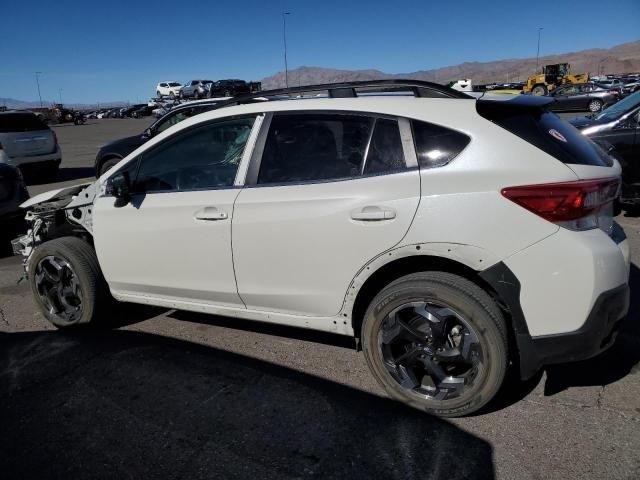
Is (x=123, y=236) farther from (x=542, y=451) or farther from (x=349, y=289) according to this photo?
(x=542, y=451)

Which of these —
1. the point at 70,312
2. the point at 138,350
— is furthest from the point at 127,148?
the point at 138,350

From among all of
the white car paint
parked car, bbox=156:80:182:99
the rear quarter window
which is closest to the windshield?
the rear quarter window

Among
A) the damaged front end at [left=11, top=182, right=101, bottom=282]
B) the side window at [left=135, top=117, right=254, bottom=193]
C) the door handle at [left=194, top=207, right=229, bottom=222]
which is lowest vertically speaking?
the damaged front end at [left=11, top=182, right=101, bottom=282]

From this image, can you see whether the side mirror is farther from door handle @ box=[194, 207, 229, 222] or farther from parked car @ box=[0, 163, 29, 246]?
parked car @ box=[0, 163, 29, 246]

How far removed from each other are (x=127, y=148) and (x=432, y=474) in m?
8.90

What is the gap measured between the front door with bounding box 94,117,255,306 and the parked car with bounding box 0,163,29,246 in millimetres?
3627

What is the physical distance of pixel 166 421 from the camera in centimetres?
279

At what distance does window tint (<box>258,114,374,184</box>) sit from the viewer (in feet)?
9.25

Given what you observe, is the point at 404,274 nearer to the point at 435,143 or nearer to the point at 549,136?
the point at 435,143

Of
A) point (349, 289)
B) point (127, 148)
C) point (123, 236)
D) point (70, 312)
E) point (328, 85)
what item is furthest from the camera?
point (127, 148)

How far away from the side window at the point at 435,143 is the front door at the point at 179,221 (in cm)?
112

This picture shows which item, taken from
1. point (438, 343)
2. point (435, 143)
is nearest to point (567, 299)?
point (438, 343)

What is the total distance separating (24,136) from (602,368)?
12.7 m

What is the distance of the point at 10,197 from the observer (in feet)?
21.4
